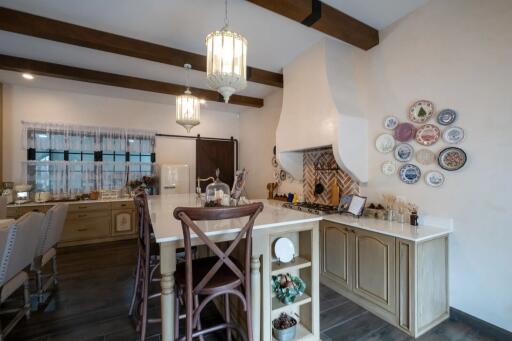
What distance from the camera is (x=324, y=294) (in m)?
2.47

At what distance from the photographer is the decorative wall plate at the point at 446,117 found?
1.99 metres

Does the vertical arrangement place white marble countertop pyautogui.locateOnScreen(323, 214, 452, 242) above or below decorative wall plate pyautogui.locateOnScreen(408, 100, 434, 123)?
below

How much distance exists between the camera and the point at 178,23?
236 centimetres

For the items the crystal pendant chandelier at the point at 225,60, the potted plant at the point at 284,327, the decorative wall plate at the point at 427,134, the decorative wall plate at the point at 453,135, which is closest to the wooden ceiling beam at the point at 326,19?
the crystal pendant chandelier at the point at 225,60

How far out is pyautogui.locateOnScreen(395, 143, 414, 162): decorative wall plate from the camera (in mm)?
2311

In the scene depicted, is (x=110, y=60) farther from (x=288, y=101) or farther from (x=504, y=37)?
(x=504, y=37)

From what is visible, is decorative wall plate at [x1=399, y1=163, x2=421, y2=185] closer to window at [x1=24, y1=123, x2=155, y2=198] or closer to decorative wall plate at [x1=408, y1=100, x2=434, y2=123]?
decorative wall plate at [x1=408, y1=100, x2=434, y2=123]

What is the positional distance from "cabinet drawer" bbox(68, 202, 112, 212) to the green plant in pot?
387 centimetres

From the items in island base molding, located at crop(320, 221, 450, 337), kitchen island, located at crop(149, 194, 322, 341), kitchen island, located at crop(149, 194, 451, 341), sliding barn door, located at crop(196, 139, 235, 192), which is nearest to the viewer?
kitchen island, located at crop(149, 194, 322, 341)

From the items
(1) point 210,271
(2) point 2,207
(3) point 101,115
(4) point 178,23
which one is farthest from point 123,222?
(1) point 210,271

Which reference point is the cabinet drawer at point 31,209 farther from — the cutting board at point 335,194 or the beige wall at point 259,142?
the cutting board at point 335,194

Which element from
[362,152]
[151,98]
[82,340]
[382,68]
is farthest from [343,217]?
[151,98]

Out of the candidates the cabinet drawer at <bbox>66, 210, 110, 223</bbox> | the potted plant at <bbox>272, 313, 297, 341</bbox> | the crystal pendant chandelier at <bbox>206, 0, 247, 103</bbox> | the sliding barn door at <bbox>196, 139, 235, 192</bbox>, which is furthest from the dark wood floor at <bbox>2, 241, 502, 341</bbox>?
the sliding barn door at <bbox>196, 139, 235, 192</bbox>

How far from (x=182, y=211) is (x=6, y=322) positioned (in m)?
2.32
